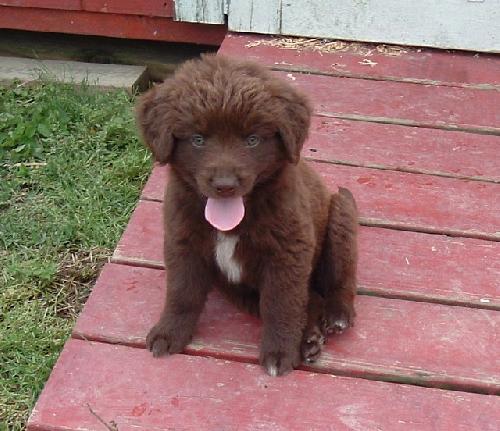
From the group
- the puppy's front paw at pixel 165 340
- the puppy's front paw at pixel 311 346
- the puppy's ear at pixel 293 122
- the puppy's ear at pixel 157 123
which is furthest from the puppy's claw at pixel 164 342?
the puppy's ear at pixel 293 122

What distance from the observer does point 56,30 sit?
5660mm

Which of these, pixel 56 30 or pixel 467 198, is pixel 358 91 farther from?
pixel 56 30

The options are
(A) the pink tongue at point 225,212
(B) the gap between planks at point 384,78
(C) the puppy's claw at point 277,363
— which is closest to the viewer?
(A) the pink tongue at point 225,212

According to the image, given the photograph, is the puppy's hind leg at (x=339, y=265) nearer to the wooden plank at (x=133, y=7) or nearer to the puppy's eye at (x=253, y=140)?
the puppy's eye at (x=253, y=140)

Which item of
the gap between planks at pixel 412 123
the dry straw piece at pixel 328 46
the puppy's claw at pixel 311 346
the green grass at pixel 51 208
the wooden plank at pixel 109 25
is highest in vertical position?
the puppy's claw at pixel 311 346

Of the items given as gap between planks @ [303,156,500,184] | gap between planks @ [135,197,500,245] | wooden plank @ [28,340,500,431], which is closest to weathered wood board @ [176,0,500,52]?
gap between planks @ [303,156,500,184]

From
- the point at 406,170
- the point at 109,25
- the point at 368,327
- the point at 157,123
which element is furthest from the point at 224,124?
the point at 109,25

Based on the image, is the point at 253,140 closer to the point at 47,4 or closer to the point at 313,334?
the point at 313,334

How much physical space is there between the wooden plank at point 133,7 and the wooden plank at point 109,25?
2.0 inches

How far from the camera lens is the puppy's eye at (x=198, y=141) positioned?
2475 millimetres

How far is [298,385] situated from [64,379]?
0.79 metres

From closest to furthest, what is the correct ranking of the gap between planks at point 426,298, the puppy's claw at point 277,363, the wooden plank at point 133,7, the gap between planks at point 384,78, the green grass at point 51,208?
the puppy's claw at point 277,363, the gap between planks at point 426,298, the green grass at point 51,208, the gap between planks at point 384,78, the wooden plank at point 133,7

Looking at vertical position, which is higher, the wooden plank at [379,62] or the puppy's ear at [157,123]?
the puppy's ear at [157,123]

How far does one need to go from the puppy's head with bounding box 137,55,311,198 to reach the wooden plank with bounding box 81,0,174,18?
9.64ft
